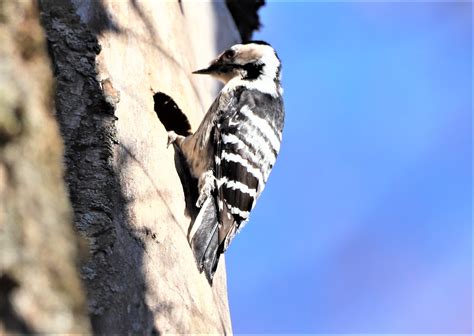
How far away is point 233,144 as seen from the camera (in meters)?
3.38

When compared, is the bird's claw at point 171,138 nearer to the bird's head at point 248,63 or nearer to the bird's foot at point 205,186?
the bird's foot at point 205,186

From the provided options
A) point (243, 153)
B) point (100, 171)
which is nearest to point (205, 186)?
point (243, 153)

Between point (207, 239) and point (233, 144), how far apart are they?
22.7 inches

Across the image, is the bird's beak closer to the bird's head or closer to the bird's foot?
the bird's head

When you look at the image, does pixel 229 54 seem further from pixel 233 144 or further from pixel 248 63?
pixel 233 144

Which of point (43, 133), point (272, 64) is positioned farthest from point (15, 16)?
point (272, 64)

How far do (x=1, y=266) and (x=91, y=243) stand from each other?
80cm

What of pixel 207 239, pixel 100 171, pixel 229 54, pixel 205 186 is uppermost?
pixel 229 54

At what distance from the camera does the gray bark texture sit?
59.5 inches

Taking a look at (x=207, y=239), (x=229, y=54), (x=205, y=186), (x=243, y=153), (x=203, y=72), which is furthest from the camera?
(x=229, y=54)

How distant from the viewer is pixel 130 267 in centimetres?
232

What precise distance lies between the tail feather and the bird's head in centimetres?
79

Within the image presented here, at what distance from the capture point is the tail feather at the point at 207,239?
276 cm

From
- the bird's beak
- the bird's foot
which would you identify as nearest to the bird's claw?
the bird's foot
